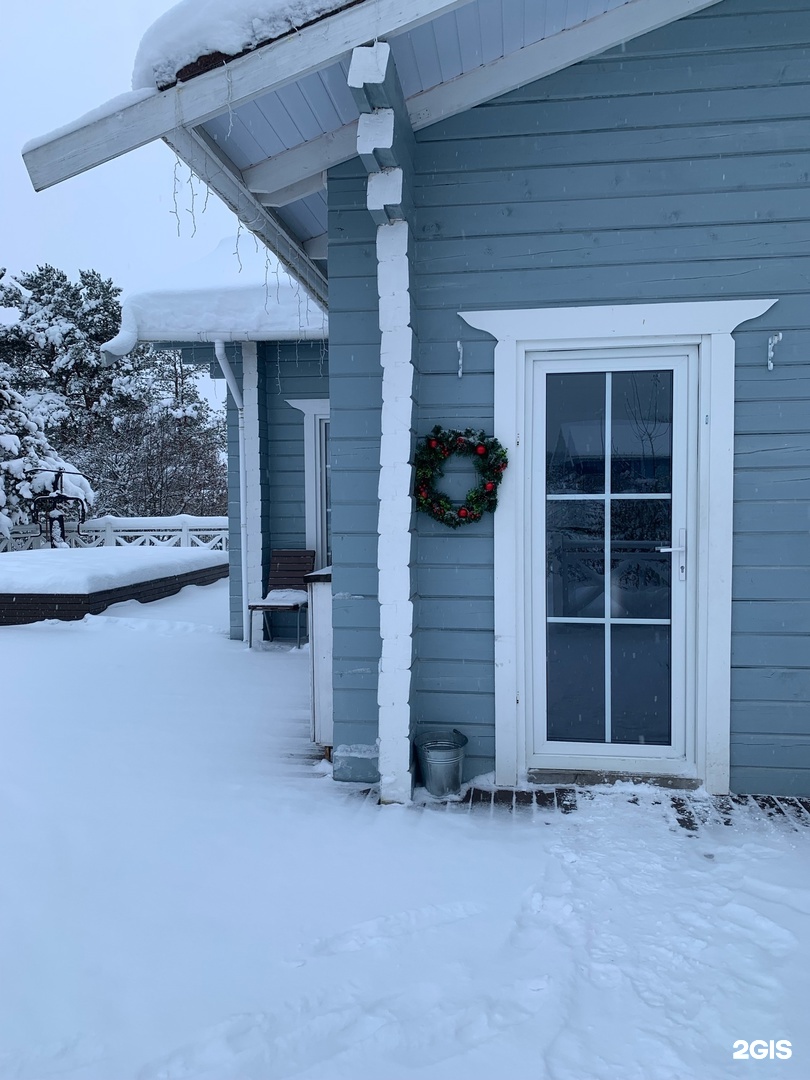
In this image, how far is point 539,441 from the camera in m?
3.14

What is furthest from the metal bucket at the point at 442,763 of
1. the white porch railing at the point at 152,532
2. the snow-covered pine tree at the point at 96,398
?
the snow-covered pine tree at the point at 96,398

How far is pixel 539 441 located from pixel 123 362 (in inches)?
578

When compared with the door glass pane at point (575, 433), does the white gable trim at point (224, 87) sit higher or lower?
higher

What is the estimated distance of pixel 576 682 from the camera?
318cm

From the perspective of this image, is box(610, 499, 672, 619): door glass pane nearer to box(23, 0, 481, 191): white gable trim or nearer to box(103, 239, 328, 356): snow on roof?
box(23, 0, 481, 191): white gable trim

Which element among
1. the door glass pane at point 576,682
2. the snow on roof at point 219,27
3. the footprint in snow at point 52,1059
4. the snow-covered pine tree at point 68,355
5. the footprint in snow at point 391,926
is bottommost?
the footprint in snow at point 52,1059

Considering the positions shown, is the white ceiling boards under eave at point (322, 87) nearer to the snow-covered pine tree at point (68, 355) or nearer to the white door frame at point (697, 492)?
the white door frame at point (697, 492)

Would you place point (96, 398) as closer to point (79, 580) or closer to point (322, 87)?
point (79, 580)

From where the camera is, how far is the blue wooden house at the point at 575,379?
114 inches

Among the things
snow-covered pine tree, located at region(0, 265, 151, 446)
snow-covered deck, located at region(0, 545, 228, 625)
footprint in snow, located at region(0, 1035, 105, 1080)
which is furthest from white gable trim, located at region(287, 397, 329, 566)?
snow-covered pine tree, located at region(0, 265, 151, 446)

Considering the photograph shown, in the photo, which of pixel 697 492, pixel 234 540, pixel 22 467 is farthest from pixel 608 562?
pixel 22 467

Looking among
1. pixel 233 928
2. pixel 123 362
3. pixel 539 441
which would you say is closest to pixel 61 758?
pixel 233 928

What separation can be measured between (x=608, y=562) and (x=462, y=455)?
749mm

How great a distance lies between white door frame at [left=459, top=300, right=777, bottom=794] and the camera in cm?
295
